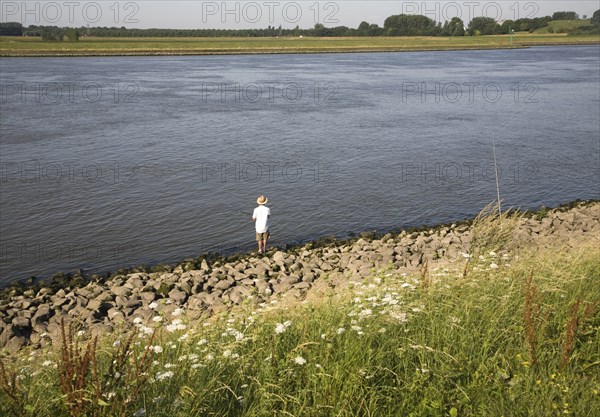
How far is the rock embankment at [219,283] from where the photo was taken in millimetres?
11539

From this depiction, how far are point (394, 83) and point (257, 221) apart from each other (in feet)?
161

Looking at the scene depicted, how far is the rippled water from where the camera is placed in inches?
714

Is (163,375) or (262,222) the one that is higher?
(163,375)

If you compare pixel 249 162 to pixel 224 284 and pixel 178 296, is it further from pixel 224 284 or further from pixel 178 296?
pixel 178 296

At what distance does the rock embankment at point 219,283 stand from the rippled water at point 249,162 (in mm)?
1850

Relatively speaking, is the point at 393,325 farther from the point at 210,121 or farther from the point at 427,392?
the point at 210,121

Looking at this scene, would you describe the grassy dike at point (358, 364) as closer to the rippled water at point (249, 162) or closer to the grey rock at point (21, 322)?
the grey rock at point (21, 322)

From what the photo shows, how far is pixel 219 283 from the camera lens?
1348cm

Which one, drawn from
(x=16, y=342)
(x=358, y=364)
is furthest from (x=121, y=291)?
(x=358, y=364)

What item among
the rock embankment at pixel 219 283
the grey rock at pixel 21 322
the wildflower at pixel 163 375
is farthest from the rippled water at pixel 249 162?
the wildflower at pixel 163 375

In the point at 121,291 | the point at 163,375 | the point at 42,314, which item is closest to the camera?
the point at 163,375

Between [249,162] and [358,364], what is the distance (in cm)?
2141

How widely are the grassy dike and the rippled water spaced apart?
10202 millimetres

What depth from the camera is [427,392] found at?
537cm
